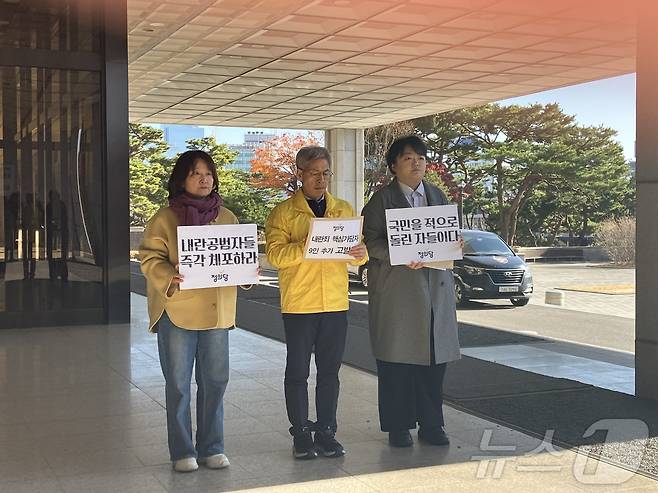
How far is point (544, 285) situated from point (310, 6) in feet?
41.3

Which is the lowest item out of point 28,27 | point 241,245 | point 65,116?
point 241,245

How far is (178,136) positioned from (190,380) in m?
39.4

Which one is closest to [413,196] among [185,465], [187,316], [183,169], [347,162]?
[183,169]

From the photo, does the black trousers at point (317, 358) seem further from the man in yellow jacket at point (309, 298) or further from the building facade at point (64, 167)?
the building facade at point (64, 167)

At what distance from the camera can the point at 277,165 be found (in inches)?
1535

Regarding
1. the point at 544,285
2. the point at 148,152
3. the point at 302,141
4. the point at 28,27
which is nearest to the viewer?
the point at 28,27

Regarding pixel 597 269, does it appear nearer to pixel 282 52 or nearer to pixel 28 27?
pixel 282 52

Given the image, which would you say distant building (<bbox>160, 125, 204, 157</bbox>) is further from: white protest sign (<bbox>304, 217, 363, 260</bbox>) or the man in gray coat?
white protest sign (<bbox>304, 217, 363, 260</bbox>)

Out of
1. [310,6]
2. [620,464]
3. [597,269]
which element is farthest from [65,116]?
[597,269]

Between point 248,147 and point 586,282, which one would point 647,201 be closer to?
point 586,282

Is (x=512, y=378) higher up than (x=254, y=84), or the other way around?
(x=254, y=84)

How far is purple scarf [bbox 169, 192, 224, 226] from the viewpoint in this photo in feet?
14.9

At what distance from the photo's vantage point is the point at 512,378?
748cm

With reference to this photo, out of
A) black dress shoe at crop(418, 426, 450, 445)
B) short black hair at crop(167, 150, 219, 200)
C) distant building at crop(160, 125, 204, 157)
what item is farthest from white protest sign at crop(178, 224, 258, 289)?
distant building at crop(160, 125, 204, 157)
